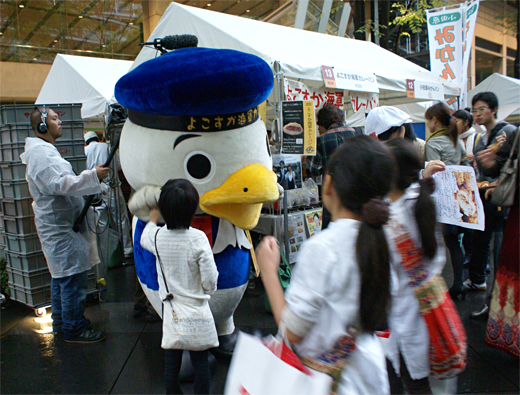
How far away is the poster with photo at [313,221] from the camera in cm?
425

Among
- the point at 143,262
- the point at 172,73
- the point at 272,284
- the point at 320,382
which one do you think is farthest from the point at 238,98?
the point at 320,382

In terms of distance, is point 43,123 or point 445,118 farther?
point 445,118

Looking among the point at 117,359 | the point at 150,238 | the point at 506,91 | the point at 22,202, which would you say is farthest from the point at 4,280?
the point at 506,91

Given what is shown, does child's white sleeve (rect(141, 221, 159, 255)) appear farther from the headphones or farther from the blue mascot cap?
the headphones

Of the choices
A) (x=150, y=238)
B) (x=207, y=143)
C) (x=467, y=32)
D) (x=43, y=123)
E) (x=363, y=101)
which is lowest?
(x=150, y=238)

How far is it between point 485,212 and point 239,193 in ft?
9.76

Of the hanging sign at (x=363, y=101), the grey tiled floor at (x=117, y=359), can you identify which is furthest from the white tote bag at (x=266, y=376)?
the hanging sign at (x=363, y=101)

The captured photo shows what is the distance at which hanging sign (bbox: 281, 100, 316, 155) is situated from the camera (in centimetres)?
376

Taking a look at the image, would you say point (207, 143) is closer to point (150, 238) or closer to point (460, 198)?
point (150, 238)

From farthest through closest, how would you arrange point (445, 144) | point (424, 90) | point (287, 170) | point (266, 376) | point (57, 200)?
1. point (424, 90)
2. point (287, 170)
3. point (445, 144)
4. point (57, 200)
5. point (266, 376)

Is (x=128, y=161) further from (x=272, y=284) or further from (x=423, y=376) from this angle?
(x=423, y=376)

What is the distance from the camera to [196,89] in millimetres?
2215

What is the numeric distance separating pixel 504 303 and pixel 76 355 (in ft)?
10.9

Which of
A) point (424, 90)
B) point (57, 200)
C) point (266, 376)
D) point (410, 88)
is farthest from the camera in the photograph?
point (424, 90)
